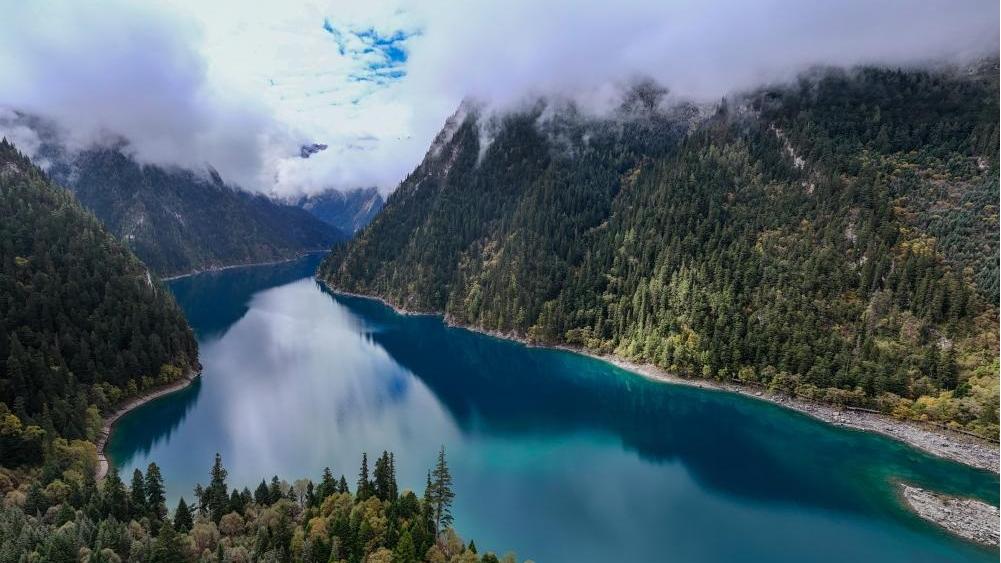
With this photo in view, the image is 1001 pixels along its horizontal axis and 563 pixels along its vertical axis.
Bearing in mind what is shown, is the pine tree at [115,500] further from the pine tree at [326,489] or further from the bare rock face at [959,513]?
the bare rock face at [959,513]

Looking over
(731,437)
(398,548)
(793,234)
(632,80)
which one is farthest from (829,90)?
(398,548)

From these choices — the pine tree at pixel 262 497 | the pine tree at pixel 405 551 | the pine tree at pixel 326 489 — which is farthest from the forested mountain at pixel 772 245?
the pine tree at pixel 262 497

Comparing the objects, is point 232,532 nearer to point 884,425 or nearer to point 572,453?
point 572,453

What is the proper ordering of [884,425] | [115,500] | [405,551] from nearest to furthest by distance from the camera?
[405,551], [115,500], [884,425]

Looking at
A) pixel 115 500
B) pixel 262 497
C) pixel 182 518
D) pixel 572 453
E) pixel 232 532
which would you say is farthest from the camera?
pixel 572 453

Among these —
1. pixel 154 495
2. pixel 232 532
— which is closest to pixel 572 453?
pixel 232 532

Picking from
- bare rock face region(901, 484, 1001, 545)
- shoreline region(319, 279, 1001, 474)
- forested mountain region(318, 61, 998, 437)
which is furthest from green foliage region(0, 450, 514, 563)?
forested mountain region(318, 61, 998, 437)
